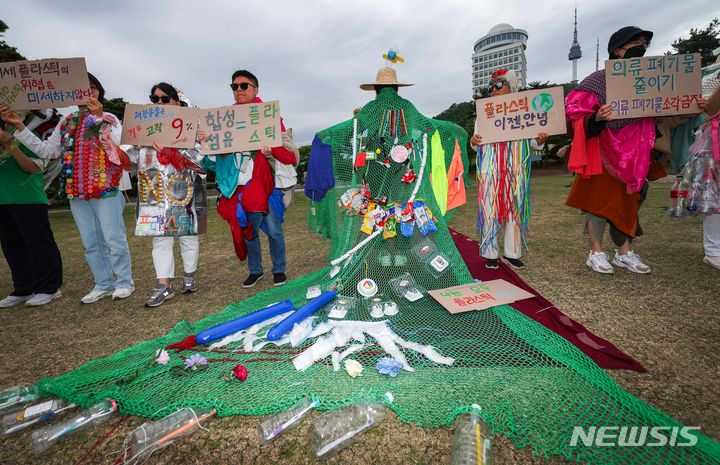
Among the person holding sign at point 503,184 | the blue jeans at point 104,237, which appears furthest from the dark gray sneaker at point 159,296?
the person holding sign at point 503,184

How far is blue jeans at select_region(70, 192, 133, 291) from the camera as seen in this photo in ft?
11.0

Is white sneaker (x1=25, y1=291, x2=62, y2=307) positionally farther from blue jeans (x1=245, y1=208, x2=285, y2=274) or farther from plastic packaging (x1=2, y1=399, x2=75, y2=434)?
plastic packaging (x1=2, y1=399, x2=75, y2=434)

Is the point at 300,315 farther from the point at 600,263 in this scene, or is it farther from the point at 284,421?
the point at 600,263

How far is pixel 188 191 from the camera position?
132 inches

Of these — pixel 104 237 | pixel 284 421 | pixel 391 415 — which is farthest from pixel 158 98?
pixel 391 415

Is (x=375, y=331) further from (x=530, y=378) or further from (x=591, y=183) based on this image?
(x=591, y=183)

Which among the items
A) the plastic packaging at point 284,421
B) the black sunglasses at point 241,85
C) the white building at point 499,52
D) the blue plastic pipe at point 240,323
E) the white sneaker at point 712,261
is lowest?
the plastic packaging at point 284,421

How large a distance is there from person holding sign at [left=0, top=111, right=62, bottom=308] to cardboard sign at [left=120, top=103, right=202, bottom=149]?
1.08m

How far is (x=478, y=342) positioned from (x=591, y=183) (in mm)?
2547

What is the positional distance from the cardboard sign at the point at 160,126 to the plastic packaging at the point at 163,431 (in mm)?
2413

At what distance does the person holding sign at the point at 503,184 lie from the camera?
137 inches

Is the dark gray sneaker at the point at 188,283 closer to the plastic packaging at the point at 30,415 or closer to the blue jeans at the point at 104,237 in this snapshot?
the blue jeans at the point at 104,237

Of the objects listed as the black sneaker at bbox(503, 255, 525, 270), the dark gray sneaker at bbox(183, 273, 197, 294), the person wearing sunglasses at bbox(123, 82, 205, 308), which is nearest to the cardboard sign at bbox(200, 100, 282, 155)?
the person wearing sunglasses at bbox(123, 82, 205, 308)

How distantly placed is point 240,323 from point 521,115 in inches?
125
